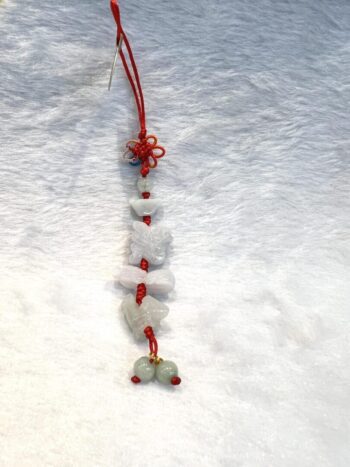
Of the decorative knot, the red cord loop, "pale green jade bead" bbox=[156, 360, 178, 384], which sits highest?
the decorative knot

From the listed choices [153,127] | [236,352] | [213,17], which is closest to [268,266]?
[236,352]

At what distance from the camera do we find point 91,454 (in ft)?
1.94

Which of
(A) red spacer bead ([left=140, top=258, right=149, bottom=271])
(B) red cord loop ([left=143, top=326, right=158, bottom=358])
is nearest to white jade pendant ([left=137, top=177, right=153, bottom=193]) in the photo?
(A) red spacer bead ([left=140, top=258, right=149, bottom=271])

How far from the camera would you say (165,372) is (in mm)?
655

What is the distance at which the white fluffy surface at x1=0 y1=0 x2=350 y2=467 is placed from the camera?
62 centimetres

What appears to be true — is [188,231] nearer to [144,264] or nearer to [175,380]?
[144,264]

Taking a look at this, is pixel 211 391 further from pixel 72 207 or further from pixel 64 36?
pixel 64 36

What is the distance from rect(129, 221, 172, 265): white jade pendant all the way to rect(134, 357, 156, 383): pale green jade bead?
0.48 ft

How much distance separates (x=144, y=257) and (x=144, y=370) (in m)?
0.16

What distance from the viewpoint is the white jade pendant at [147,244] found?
75cm

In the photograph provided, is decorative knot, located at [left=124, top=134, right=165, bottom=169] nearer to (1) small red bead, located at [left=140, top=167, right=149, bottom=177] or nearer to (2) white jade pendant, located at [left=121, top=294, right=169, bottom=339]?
(1) small red bead, located at [left=140, top=167, right=149, bottom=177]

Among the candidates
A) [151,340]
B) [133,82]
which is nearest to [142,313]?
[151,340]

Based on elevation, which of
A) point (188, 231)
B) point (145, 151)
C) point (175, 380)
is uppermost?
point (145, 151)

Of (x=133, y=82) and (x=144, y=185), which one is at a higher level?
(x=133, y=82)
